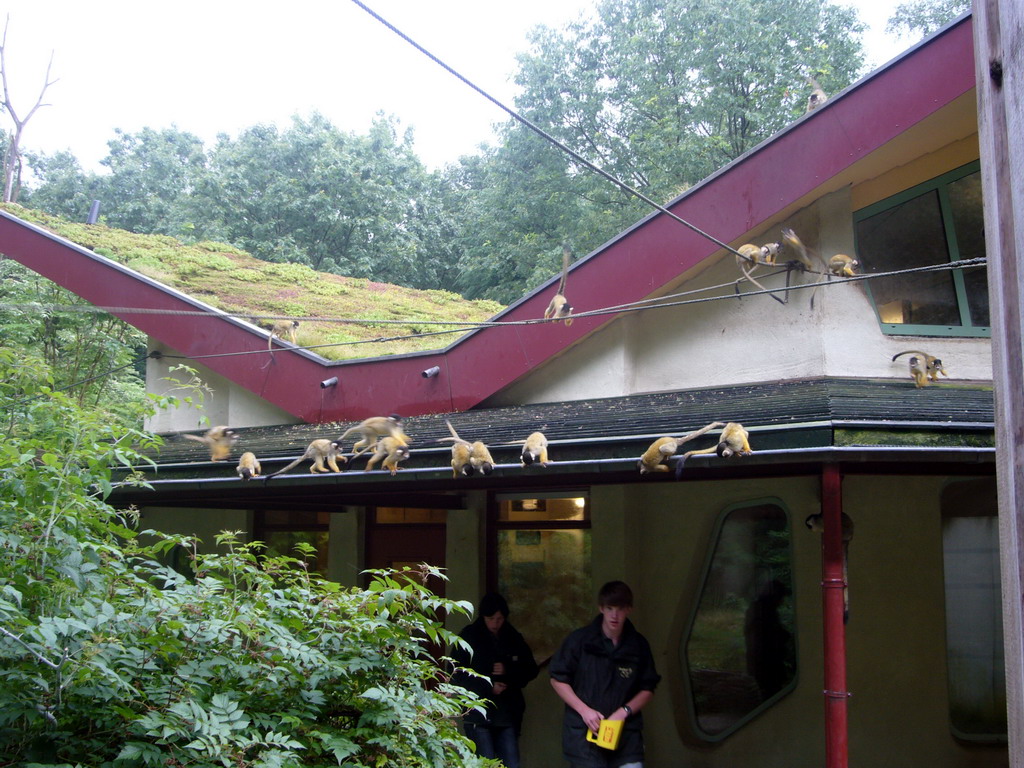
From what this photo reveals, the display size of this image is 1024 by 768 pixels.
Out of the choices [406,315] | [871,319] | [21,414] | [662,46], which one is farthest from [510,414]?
[662,46]

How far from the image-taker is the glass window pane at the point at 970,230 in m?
7.80

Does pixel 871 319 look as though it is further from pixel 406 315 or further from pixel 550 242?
pixel 550 242

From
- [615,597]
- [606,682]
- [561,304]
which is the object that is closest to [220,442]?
[561,304]

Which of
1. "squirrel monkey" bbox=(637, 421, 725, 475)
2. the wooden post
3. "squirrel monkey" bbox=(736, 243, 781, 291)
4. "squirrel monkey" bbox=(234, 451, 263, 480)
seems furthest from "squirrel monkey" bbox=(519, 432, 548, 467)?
the wooden post

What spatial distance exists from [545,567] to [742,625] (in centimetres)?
179

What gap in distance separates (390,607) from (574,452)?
2009 mm

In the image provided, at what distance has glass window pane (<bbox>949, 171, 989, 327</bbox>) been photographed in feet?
25.6

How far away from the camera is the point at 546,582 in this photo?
849 centimetres

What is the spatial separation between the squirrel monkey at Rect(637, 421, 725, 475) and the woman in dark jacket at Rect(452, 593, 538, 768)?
213 cm

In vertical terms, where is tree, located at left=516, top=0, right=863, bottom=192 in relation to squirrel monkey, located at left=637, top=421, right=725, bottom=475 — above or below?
above

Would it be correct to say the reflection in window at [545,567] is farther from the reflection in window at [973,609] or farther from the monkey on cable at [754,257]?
the reflection in window at [973,609]

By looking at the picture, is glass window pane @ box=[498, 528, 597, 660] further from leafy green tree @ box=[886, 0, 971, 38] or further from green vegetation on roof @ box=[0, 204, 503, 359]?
leafy green tree @ box=[886, 0, 971, 38]

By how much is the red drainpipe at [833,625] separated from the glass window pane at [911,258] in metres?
3.13

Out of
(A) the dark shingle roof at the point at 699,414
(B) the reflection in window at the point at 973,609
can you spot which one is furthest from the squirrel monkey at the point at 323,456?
(B) the reflection in window at the point at 973,609
